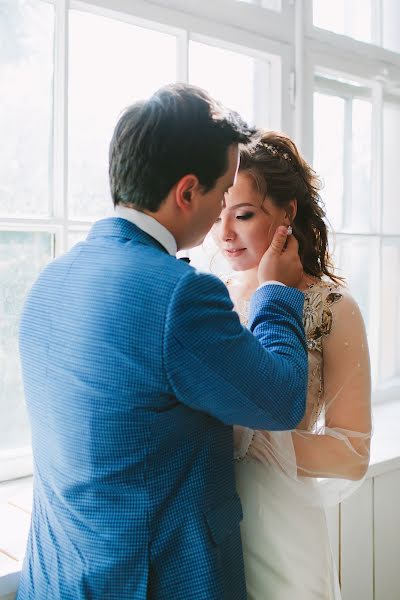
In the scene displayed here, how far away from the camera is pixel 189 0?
1.88 meters

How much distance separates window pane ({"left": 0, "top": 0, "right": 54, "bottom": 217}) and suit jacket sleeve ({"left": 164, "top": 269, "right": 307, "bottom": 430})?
900 mm

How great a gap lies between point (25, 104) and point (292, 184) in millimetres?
695

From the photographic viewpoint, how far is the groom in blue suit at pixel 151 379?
0.88 metres

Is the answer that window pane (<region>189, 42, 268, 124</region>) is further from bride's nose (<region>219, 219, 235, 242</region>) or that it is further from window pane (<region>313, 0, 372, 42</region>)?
bride's nose (<region>219, 219, 235, 242</region>)

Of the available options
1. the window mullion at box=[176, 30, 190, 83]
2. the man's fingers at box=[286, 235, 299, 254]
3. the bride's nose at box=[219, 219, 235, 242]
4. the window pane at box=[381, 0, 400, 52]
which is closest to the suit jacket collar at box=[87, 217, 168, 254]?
the man's fingers at box=[286, 235, 299, 254]

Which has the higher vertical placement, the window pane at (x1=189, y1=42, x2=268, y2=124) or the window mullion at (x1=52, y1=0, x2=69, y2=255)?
the window pane at (x1=189, y1=42, x2=268, y2=124)

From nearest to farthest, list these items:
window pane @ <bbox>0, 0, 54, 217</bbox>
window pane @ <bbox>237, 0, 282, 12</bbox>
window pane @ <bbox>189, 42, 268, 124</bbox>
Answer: window pane @ <bbox>0, 0, 54, 217</bbox>
window pane @ <bbox>189, 42, 268, 124</bbox>
window pane @ <bbox>237, 0, 282, 12</bbox>

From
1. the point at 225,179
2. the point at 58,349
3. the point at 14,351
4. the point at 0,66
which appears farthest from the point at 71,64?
the point at 58,349

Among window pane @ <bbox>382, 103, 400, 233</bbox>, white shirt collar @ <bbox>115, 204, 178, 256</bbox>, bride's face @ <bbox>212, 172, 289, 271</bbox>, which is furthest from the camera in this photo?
window pane @ <bbox>382, 103, 400, 233</bbox>

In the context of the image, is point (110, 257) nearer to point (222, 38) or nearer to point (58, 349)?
point (58, 349)

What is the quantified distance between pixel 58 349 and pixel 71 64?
1061 millimetres

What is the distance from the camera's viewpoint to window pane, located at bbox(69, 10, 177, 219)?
1743 mm

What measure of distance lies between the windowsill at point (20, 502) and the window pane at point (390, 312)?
337 millimetres

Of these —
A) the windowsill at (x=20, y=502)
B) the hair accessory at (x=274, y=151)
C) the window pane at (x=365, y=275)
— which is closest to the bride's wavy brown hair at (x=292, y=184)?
the hair accessory at (x=274, y=151)
